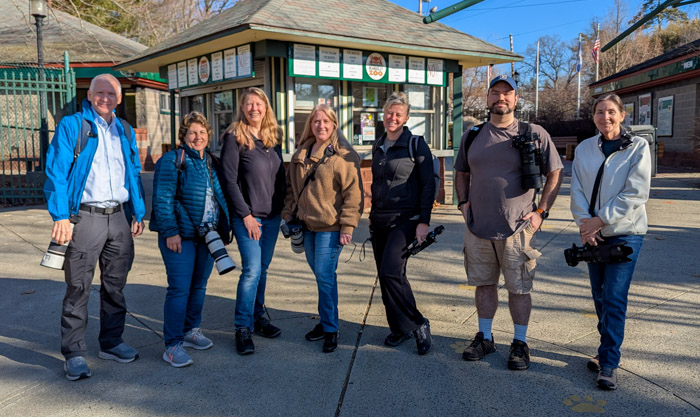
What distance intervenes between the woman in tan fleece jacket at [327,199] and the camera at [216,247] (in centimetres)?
64

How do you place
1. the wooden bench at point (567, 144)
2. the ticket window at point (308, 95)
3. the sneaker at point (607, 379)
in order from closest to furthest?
1. the sneaker at point (607, 379)
2. the ticket window at point (308, 95)
3. the wooden bench at point (567, 144)

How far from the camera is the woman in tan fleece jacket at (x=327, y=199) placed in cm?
400

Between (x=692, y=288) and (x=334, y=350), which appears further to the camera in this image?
(x=692, y=288)

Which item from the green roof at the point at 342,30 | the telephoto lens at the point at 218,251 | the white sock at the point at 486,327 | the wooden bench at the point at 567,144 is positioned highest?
the green roof at the point at 342,30

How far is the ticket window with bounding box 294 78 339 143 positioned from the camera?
9578mm

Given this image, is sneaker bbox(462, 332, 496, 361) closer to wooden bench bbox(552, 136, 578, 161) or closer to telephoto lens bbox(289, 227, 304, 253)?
telephoto lens bbox(289, 227, 304, 253)

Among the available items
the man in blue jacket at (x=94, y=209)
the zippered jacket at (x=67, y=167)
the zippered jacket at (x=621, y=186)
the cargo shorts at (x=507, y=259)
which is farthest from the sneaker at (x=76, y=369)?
the zippered jacket at (x=621, y=186)

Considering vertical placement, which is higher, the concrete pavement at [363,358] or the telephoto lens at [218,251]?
the telephoto lens at [218,251]

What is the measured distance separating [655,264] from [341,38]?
5571mm

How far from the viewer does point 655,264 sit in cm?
620

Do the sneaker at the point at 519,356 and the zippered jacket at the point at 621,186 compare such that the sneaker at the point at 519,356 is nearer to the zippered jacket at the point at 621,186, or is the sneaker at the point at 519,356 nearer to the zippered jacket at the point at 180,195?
the zippered jacket at the point at 621,186

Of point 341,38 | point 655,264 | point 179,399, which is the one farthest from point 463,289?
point 341,38

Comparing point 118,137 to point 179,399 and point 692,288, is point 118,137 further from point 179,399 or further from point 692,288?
point 692,288

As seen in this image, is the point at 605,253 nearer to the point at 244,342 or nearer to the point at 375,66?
the point at 244,342
